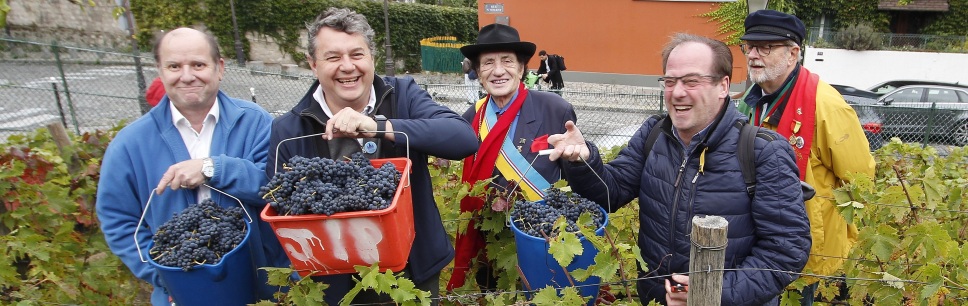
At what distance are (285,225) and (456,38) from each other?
27.0m

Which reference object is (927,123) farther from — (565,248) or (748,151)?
(565,248)

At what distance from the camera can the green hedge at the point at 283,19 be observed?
21.2 metres

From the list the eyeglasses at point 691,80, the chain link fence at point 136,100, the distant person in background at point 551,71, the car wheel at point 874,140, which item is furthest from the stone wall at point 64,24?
the eyeglasses at point 691,80

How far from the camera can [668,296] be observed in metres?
1.94

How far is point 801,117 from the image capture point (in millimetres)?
2580

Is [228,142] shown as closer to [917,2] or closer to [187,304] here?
[187,304]

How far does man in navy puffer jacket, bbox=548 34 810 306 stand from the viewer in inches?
72.9

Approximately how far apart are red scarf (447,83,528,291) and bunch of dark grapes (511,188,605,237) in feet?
1.78

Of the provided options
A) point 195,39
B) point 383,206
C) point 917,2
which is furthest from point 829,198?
point 917,2

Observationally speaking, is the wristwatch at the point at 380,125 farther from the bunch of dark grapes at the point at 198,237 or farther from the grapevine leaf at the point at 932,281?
the grapevine leaf at the point at 932,281

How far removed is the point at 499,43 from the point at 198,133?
1.35 m

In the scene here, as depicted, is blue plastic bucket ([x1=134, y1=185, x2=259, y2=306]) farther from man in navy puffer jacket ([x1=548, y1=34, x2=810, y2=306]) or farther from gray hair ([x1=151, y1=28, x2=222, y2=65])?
man in navy puffer jacket ([x1=548, y1=34, x2=810, y2=306])

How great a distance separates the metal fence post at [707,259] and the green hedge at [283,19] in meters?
20.2

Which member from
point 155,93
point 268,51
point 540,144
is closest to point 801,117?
point 540,144
